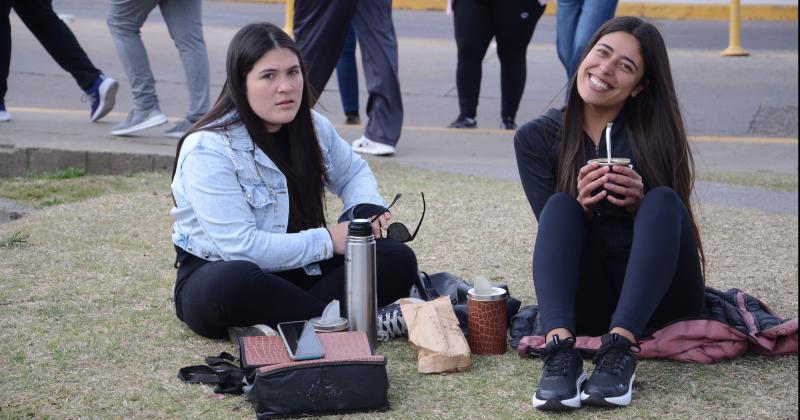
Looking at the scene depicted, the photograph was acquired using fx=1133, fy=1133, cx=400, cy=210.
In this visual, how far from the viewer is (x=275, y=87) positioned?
11.5 ft

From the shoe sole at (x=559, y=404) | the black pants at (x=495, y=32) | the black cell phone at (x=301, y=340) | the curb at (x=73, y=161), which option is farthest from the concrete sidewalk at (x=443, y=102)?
the black cell phone at (x=301, y=340)

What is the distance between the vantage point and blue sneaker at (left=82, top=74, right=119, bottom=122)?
704cm

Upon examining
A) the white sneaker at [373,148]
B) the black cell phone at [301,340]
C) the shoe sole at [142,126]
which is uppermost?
the shoe sole at [142,126]

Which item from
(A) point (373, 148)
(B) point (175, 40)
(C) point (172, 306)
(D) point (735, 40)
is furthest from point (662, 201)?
(D) point (735, 40)

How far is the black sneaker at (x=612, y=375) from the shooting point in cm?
301

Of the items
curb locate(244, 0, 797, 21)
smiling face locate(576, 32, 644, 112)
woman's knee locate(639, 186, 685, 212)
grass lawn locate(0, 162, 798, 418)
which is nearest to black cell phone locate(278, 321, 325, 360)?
grass lawn locate(0, 162, 798, 418)

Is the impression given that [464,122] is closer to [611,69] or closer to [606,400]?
[611,69]

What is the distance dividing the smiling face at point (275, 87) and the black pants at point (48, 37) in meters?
3.78

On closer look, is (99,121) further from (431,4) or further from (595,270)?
(431,4)

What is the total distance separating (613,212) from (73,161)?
377cm

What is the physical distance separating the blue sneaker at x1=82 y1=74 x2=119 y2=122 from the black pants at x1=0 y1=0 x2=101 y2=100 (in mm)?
43

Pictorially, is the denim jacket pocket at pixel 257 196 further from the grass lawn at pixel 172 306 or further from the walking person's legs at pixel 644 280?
the walking person's legs at pixel 644 280

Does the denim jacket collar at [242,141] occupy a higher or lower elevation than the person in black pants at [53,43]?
lower

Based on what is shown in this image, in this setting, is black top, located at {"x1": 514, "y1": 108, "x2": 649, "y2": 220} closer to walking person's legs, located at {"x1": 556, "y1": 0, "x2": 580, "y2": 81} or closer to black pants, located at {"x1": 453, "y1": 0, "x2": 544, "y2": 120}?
walking person's legs, located at {"x1": 556, "y1": 0, "x2": 580, "y2": 81}
